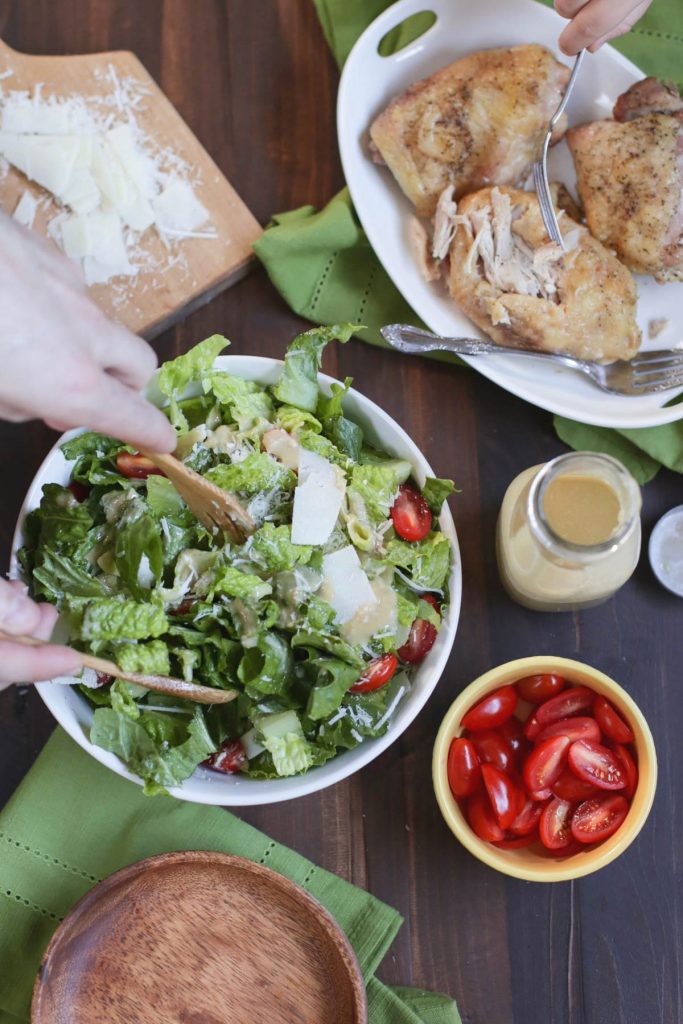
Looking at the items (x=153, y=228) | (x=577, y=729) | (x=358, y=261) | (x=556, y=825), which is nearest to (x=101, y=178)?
(x=153, y=228)

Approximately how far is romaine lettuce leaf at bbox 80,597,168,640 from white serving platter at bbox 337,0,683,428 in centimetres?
96

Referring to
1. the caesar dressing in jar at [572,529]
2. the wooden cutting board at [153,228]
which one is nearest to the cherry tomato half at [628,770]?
the caesar dressing in jar at [572,529]

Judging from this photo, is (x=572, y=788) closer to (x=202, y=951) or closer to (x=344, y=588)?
(x=344, y=588)

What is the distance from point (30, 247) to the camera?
4.94 ft

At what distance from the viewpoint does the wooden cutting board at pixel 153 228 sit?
2.43 m

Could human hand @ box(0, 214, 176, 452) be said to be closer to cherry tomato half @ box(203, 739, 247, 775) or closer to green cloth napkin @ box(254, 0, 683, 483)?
cherry tomato half @ box(203, 739, 247, 775)

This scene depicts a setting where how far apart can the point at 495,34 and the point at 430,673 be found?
1.59 m

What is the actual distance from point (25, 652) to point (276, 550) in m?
0.53

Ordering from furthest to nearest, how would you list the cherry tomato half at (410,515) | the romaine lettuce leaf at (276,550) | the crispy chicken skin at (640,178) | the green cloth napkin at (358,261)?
the green cloth napkin at (358,261) → the crispy chicken skin at (640,178) → the cherry tomato half at (410,515) → the romaine lettuce leaf at (276,550)

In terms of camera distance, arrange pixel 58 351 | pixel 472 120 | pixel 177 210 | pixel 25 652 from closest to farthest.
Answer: pixel 58 351 < pixel 25 652 < pixel 472 120 < pixel 177 210

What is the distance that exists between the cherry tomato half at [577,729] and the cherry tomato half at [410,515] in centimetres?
53

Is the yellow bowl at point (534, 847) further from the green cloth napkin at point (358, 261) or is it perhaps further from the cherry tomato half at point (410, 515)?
the green cloth napkin at point (358, 261)

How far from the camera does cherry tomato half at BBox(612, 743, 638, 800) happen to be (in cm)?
217

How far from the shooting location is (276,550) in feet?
6.47
